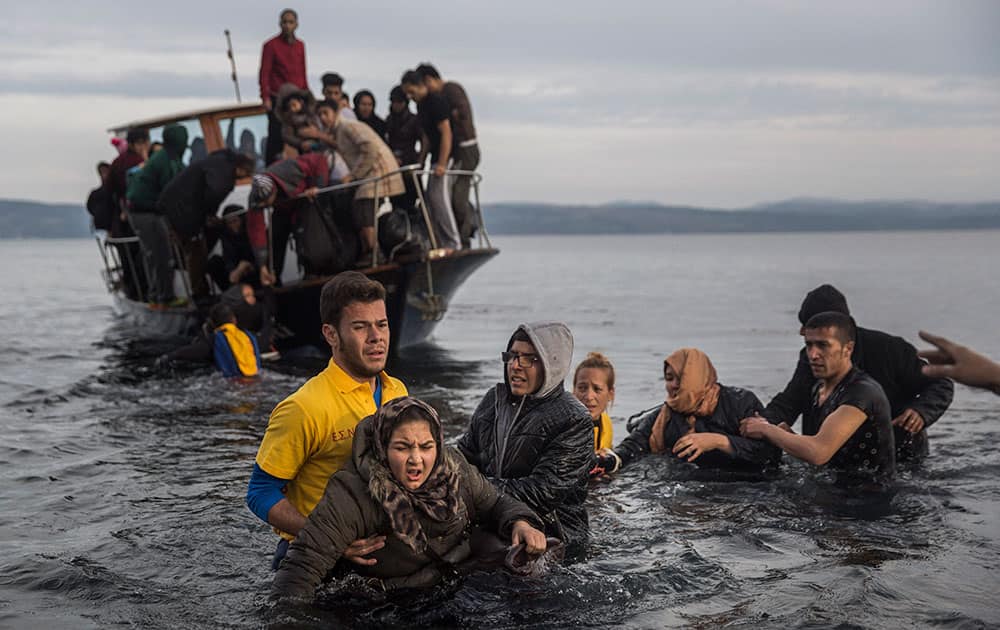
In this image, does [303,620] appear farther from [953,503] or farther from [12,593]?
[953,503]

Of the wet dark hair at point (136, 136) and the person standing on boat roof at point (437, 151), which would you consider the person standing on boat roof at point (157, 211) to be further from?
the person standing on boat roof at point (437, 151)

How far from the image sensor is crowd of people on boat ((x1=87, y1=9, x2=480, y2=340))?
1421 cm

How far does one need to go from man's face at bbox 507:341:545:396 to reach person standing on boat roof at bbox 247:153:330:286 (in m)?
8.46

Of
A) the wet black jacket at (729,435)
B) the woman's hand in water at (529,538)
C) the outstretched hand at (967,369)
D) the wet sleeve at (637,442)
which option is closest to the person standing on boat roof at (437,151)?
the wet sleeve at (637,442)

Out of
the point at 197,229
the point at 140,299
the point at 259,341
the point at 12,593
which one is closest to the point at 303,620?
the point at 12,593

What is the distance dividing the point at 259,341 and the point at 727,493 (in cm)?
876

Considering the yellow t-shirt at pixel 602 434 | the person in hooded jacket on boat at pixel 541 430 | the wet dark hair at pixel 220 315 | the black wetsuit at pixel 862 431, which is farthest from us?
the wet dark hair at pixel 220 315

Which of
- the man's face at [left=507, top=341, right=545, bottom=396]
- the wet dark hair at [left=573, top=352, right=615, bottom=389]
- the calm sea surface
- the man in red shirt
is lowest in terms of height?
the calm sea surface

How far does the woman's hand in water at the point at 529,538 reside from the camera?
16.5 ft

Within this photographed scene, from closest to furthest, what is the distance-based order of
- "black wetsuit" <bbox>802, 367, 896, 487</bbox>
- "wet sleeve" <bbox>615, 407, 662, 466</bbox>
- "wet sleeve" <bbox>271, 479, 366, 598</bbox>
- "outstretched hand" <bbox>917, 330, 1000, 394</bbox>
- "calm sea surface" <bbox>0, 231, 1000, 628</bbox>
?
"outstretched hand" <bbox>917, 330, 1000, 394</bbox>, "wet sleeve" <bbox>271, 479, 366, 598</bbox>, "calm sea surface" <bbox>0, 231, 1000, 628</bbox>, "black wetsuit" <bbox>802, 367, 896, 487</bbox>, "wet sleeve" <bbox>615, 407, 662, 466</bbox>

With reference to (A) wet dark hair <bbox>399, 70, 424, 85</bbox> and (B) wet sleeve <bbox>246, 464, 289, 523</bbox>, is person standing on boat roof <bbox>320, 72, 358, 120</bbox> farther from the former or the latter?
(B) wet sleeve <bbox>246, 464, 289, 523</bbox>

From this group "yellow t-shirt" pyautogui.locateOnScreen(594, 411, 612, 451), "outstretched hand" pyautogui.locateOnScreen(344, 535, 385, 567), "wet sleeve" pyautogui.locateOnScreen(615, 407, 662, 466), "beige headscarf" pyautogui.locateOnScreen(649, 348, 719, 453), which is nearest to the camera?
"outstretched hand" pyautogui.locateOnScreen(344, 535, 385, 567)

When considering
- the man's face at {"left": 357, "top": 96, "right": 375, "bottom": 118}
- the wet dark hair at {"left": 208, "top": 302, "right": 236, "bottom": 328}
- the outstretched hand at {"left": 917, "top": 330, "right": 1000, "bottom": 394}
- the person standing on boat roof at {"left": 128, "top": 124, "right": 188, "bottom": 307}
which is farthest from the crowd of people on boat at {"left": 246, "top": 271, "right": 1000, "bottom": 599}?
the person standing on boat roof at {"left": 128, "top": 124, "right": 188, "bottom": 307}

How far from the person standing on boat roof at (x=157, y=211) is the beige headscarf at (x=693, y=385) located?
9594mm
